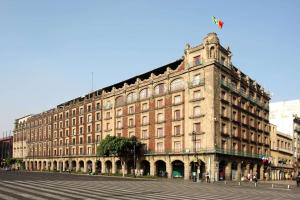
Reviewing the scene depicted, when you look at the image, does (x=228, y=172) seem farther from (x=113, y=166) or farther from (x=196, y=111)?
(x=113, y=166)

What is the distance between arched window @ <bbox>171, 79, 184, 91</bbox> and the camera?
210 ft

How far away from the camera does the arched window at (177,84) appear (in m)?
64.1

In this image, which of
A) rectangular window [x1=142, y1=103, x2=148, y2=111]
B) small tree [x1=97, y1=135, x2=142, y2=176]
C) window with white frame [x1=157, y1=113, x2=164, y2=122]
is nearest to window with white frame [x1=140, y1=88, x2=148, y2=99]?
rectangular window [x1=142, y1=103, x2=148, y2=111]

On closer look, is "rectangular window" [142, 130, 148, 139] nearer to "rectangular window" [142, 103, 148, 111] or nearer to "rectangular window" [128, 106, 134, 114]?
"rectangular window" [142, 103, 148, 111]

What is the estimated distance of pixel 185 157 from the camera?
198 feet

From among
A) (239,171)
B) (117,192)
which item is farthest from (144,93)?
(117,192)

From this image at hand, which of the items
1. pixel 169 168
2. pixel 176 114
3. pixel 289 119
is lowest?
pixel 169 168

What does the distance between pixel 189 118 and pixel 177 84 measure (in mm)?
7170

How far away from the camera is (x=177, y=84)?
213 ft

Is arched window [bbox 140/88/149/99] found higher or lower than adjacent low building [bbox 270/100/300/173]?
higher

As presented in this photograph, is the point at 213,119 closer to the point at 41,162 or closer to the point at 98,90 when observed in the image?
the point at 98,90

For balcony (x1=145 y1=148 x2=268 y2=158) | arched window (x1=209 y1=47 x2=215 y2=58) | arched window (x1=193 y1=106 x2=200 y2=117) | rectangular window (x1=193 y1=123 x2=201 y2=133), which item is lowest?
balcony (x1=145 y1=148 x2=268 y2=158)

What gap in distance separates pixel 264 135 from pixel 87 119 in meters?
42.3

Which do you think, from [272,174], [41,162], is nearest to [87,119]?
[41,162]
